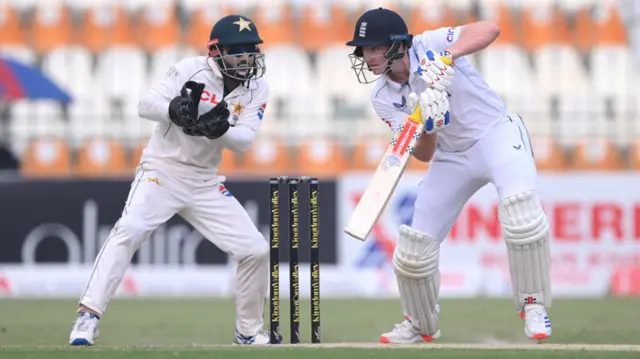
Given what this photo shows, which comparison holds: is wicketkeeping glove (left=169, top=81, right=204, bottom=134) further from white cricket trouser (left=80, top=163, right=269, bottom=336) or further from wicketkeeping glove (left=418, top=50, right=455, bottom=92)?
wicketkeeping glove (left=418, top=50, right=455, bottom=92)

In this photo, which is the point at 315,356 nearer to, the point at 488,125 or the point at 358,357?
the point at 358,357

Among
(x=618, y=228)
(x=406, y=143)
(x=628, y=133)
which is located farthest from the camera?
(x=628, y=133)

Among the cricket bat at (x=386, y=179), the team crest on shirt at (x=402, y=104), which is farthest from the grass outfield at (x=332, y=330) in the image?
the team crest on shirt at (x=402, y=104)

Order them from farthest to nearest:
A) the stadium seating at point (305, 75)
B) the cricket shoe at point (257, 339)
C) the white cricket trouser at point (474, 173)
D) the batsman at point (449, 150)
→ the stadium seating at point (305, 75)
the cricket shoe at point (257, 339)
the white cricket trouser at point (474, 173)
the batsman at point (449, 150)

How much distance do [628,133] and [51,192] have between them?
651cm

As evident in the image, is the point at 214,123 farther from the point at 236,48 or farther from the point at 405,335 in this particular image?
the point at 405,335

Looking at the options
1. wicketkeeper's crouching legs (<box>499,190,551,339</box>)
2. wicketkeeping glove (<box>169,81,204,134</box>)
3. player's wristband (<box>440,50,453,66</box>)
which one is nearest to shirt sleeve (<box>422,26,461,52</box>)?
player's wristband (<box>440,50,453,66</box>)

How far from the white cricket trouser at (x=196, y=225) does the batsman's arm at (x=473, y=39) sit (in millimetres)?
→ 1573

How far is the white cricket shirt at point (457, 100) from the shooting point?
607cm

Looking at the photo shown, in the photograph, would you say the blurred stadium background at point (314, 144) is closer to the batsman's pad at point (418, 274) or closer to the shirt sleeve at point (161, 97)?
the batsman's pad at point (418, 274)

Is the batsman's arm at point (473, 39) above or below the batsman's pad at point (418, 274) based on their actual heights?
above

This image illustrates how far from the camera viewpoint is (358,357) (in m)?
5.24

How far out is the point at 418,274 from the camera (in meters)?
6.22

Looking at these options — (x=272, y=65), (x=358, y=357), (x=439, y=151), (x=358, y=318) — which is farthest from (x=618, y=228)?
(x=358, y=357)
